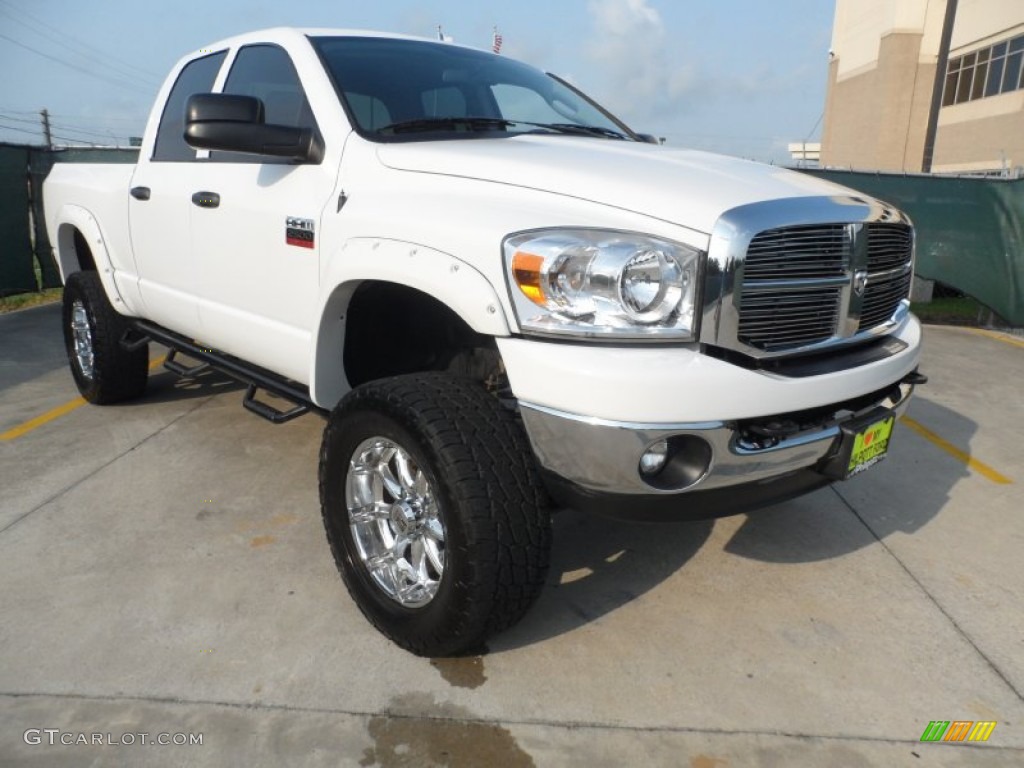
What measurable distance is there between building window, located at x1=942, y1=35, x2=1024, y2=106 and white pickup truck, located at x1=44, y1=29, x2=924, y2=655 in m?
26.4

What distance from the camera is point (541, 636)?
8.85 feet

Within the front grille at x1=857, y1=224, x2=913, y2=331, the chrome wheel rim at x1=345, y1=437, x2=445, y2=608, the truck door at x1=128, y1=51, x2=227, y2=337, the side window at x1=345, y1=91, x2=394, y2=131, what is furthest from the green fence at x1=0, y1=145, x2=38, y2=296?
the front grille at x1=857, y1=224, x2=913, y2=331

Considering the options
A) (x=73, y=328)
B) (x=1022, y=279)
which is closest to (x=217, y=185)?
(x=73, y=328)

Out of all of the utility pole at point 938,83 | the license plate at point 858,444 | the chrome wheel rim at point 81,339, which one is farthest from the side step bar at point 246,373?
the utility pole at point 938,83

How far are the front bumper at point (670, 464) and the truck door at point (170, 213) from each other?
2.33 m

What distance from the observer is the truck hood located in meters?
2.19

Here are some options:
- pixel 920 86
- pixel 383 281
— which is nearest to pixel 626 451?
pixel 383 281

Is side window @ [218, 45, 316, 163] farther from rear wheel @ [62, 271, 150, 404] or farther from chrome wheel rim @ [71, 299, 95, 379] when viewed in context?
chrome wheel rim @ [71, 299, 95, 379]

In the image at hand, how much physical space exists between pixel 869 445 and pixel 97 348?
4.31 metres

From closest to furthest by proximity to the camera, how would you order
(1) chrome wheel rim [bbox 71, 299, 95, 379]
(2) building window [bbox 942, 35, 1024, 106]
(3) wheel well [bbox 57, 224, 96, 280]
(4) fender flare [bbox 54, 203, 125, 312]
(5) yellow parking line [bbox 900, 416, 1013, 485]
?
1. (5) yellow parking line [bbox 900, 416, 1013, 485]
2. (4) fender flare [bbox 54, 203, 125, 312]
3. (1) chrome wheel rim [bbox 71, 299, 95, 379]
4. (3) wheel well [bbox 57, 224, 96, 280]
5. (2) building window [bbox 942, 35, 1024, 106]

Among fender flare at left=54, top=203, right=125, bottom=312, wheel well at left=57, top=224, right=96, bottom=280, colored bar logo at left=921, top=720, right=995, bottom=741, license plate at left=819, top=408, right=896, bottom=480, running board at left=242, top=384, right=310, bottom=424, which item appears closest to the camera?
colored bar logo at left=921, top=720, right=995, bottom=741

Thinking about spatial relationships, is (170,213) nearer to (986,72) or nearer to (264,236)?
(264,236)

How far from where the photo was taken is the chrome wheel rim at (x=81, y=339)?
5.02 metres

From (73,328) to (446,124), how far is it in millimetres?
3383
